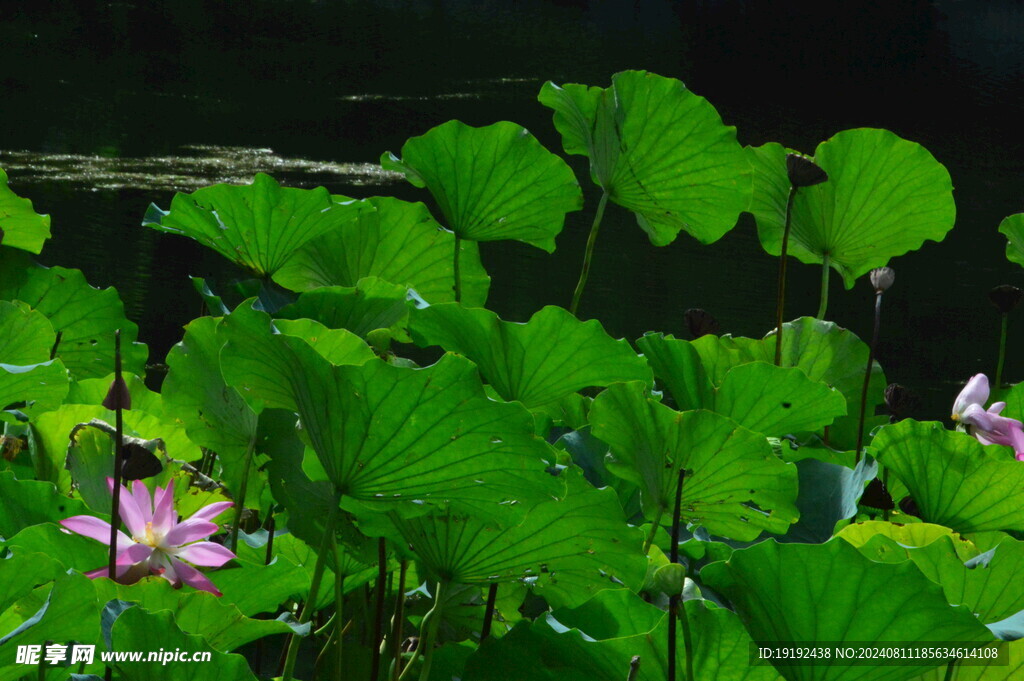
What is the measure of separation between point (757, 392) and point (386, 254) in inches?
8.0

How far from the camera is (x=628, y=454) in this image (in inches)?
14.0

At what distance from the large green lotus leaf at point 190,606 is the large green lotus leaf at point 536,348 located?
0.15 meters

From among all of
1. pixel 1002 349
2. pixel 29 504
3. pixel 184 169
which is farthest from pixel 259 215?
pixel 184 169

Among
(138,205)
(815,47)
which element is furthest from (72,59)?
(815,47)

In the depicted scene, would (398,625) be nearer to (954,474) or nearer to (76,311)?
(954,474)

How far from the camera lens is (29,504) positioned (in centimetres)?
34

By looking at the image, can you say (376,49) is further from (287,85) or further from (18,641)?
(18,641)

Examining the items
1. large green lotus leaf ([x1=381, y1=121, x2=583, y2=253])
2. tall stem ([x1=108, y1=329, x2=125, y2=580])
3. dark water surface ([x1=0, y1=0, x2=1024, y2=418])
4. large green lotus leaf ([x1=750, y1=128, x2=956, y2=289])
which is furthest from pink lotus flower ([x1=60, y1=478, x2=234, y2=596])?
dark water surface ([x1=0, y1=0, x2=1024, y2=418])

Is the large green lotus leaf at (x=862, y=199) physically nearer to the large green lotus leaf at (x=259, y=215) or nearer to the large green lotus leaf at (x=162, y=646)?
the large green lotus leaf at (x=259, y=215)

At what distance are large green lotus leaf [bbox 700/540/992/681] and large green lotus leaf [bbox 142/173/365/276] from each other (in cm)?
27

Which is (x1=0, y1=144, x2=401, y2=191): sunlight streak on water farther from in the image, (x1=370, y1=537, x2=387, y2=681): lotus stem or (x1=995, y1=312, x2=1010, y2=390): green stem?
(x1=370, y1=537, x2=387, y2=681): lotus stem

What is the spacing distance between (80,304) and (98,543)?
29 centimetres

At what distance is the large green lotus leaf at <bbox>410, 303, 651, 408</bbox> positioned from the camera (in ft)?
1.31

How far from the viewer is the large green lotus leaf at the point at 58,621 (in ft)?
0.83
